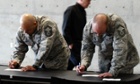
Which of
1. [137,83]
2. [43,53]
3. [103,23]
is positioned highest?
A: [103,23]

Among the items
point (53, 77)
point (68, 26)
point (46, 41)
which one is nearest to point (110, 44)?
point (46, 41)

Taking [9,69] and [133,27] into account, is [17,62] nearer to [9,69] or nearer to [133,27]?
[9,69]

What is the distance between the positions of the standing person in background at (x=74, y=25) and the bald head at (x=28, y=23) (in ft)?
3.48

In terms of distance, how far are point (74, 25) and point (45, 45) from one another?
3.81 feet

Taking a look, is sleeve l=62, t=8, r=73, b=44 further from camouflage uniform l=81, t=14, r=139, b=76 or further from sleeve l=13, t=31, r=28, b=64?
camouflage uniform l=81, t=14, r=139, b=76

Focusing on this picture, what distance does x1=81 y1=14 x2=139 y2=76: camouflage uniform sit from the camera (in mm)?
2945

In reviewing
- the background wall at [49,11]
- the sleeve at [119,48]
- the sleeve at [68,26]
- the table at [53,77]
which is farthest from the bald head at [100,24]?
the background wall at [49,11]

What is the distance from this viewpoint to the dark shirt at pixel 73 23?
4293 mm

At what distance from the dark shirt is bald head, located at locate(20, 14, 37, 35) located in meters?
1.05

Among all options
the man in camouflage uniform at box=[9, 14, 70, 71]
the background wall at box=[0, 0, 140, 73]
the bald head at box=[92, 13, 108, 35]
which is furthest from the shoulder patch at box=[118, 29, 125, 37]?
the background wall at box=[0, 0, 140, 73]

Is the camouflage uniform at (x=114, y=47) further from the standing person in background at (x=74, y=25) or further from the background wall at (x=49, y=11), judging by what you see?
the background wall at (x=49, y=11)

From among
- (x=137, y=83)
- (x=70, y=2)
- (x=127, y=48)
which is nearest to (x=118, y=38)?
(x=127, y=48)

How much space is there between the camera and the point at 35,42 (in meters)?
3.40

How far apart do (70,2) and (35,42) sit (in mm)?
2106
